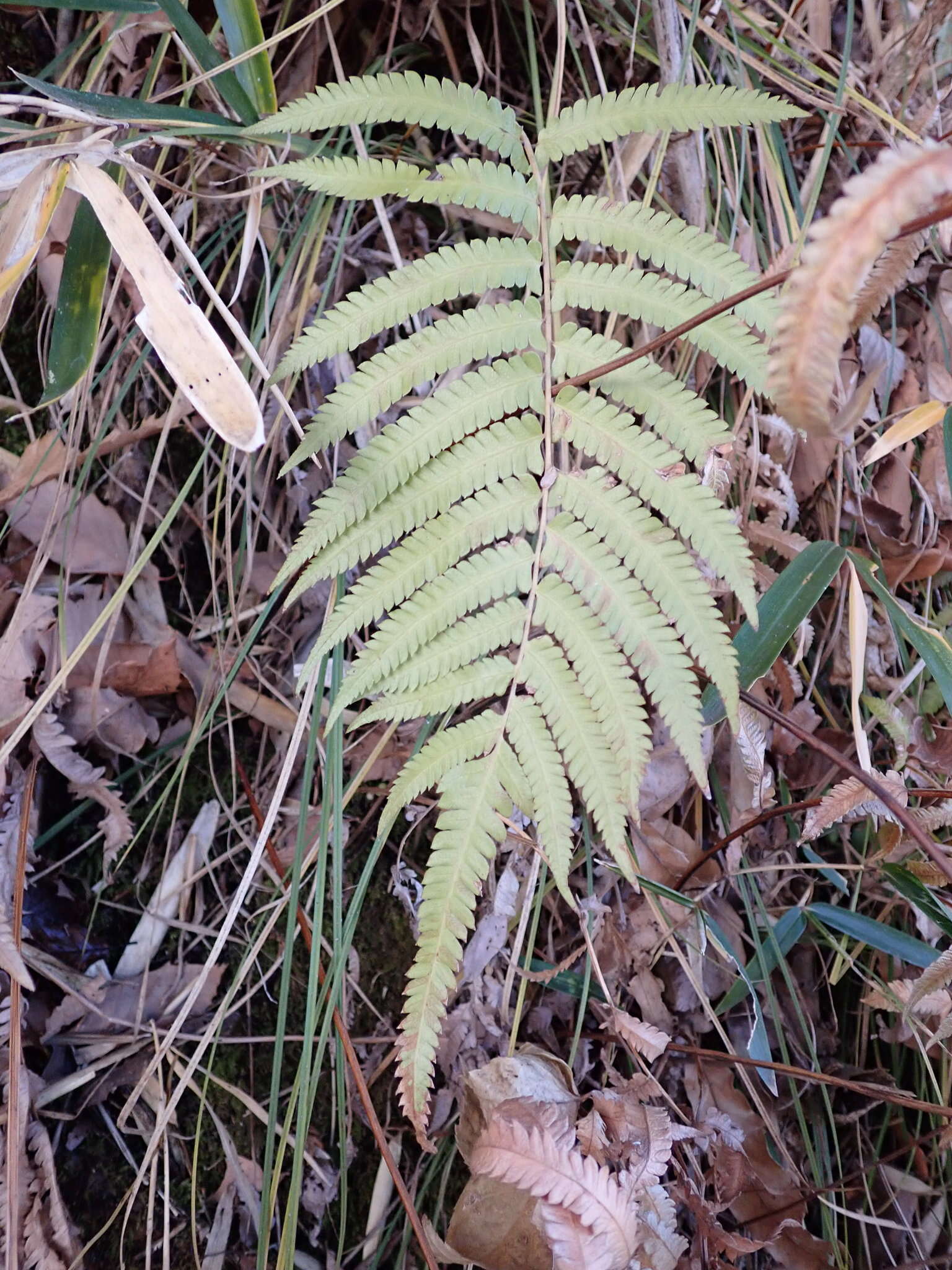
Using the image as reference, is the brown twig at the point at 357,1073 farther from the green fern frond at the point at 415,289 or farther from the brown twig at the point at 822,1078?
the green fern frond at the point at 415,289

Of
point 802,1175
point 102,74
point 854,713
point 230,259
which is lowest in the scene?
point 802,1175

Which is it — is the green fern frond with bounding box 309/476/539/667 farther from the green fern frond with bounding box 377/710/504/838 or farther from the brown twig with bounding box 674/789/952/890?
the brown twig with bounding box 674/789/952/890

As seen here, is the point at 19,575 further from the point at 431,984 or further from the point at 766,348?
the point at 766,348

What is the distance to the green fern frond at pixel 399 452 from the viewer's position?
976 millimetres

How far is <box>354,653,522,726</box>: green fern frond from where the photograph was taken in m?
0.96

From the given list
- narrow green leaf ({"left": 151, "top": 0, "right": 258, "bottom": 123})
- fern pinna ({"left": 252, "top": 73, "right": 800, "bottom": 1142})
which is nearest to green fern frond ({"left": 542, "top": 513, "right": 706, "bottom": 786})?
fern pinna ({"left": 252, "top": 73, "right": 800, "bottom": 1142})

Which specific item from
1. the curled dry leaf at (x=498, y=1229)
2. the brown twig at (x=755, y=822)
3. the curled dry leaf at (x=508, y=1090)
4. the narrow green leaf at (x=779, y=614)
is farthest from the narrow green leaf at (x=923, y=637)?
the curled dry leaf at (x=498, y=1229)

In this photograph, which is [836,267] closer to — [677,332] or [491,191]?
[677,332]

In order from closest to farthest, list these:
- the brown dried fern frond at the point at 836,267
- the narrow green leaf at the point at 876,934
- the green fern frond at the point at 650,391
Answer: the brown dried fern frond at the point at 836,267 < the green fern frond at the point at 650,391 < the narrow green leaf at the point at 876,934

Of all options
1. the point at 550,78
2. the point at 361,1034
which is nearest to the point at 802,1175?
the point at 361,1034

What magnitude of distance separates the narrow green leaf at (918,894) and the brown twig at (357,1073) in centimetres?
84

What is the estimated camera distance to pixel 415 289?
40.1 inches

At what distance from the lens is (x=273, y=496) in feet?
4.99

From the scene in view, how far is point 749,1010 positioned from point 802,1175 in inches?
10.1
